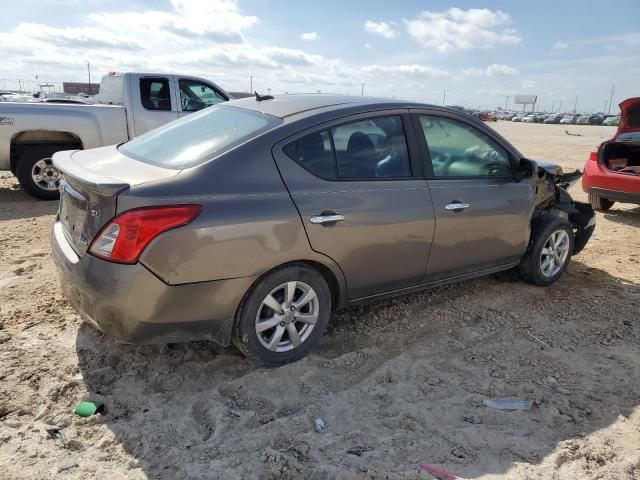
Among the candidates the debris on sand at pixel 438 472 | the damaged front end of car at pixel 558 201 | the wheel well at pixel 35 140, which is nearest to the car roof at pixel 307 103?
the damaged front end of car at pixel 558 201

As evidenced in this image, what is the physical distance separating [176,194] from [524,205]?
2922 mm

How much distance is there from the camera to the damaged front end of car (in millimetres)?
4461

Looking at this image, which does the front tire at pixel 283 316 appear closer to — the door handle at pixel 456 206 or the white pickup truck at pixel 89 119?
the door handle at pixel 456 206

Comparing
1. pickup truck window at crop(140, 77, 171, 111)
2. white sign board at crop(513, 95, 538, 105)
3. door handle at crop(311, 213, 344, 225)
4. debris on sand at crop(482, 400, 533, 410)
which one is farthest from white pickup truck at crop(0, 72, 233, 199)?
white sign board at crop(513, 95, 538, 105)

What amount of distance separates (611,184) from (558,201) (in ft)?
10.9

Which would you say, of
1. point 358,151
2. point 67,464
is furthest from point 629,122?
point 67,464

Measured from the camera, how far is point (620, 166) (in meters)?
7.84

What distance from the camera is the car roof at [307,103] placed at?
10.9ft

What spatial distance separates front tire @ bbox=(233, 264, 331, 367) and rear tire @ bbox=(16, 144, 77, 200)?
558 cm

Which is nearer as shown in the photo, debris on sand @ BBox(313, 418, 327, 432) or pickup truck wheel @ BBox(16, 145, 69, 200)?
debris on sand @ BBox(313, 418, 327, 432)

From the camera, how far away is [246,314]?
2.94 m

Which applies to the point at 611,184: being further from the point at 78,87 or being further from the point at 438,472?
the point at 78,87

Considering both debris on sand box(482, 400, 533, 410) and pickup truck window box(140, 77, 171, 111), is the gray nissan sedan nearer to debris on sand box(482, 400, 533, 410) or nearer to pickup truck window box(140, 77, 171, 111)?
debris on sand box(482, 400, 533, 410)

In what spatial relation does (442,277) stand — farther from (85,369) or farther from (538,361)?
(85,369)
